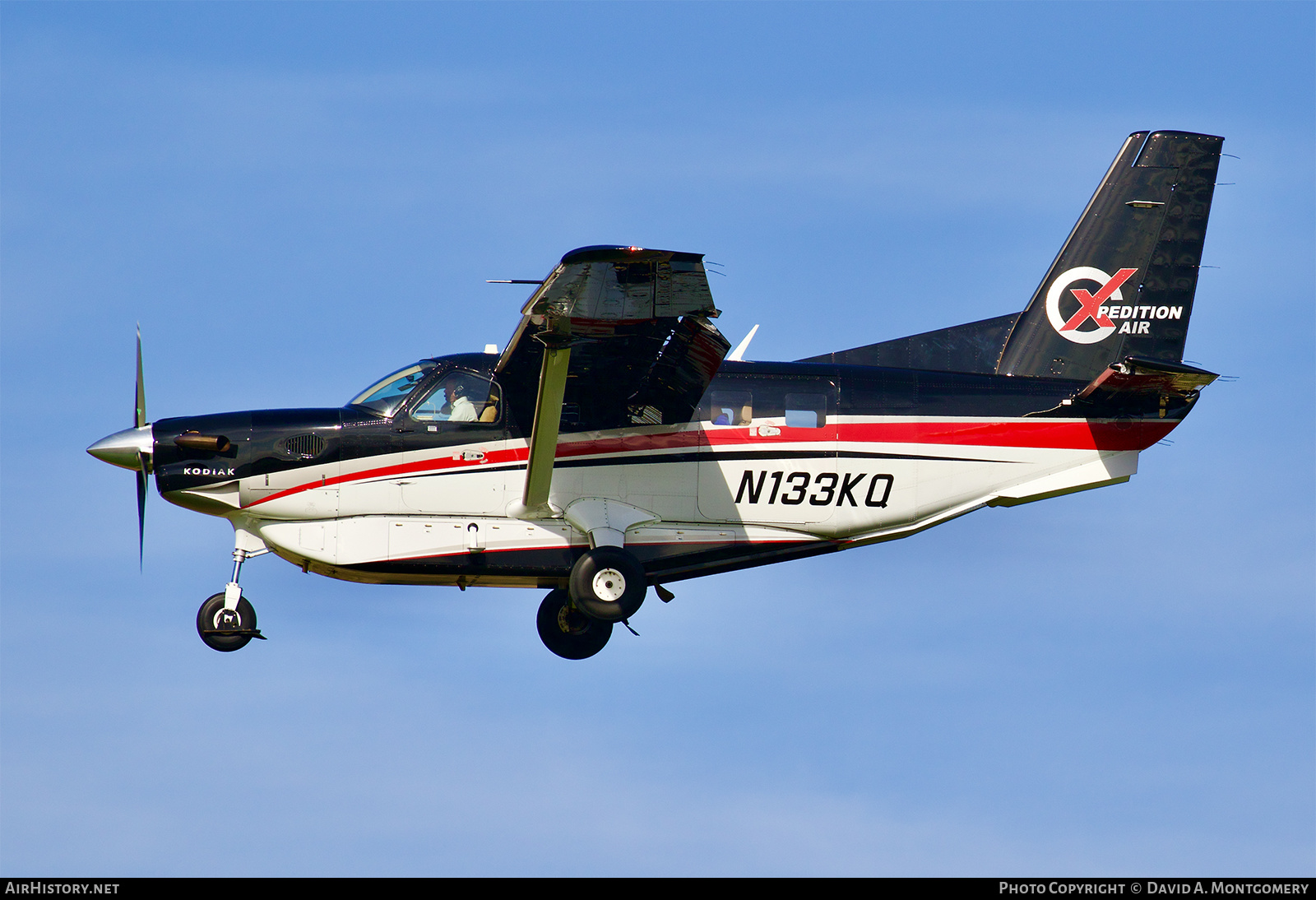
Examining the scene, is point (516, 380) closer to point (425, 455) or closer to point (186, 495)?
point (425, 455)

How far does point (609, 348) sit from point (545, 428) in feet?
3.75

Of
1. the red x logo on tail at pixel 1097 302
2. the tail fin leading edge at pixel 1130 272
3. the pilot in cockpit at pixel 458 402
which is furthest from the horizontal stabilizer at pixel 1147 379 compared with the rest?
the pilot in cockpit at pixel 458 402

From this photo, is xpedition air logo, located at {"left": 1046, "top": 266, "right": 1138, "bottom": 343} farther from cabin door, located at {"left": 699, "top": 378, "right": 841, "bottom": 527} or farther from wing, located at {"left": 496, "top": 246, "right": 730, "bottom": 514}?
wing, located at {"left": 496, "top": 246, "right": 730, "bottom": 514}

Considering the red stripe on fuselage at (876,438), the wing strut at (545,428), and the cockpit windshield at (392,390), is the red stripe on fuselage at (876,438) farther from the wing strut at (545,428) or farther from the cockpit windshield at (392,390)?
the cockpit windshield at (392,390)

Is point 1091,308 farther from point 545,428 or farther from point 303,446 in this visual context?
point 303,446

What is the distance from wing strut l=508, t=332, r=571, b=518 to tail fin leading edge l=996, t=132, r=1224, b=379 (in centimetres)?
659

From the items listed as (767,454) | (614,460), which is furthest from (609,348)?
(767,454)

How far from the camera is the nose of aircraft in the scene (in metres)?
17.3

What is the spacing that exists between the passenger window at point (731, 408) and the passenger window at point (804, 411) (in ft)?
1.47

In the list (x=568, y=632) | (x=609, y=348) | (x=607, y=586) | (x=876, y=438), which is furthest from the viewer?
(x=568, y=632)

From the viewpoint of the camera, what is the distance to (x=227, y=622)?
1731cm

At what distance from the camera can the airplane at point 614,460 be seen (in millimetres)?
17469
